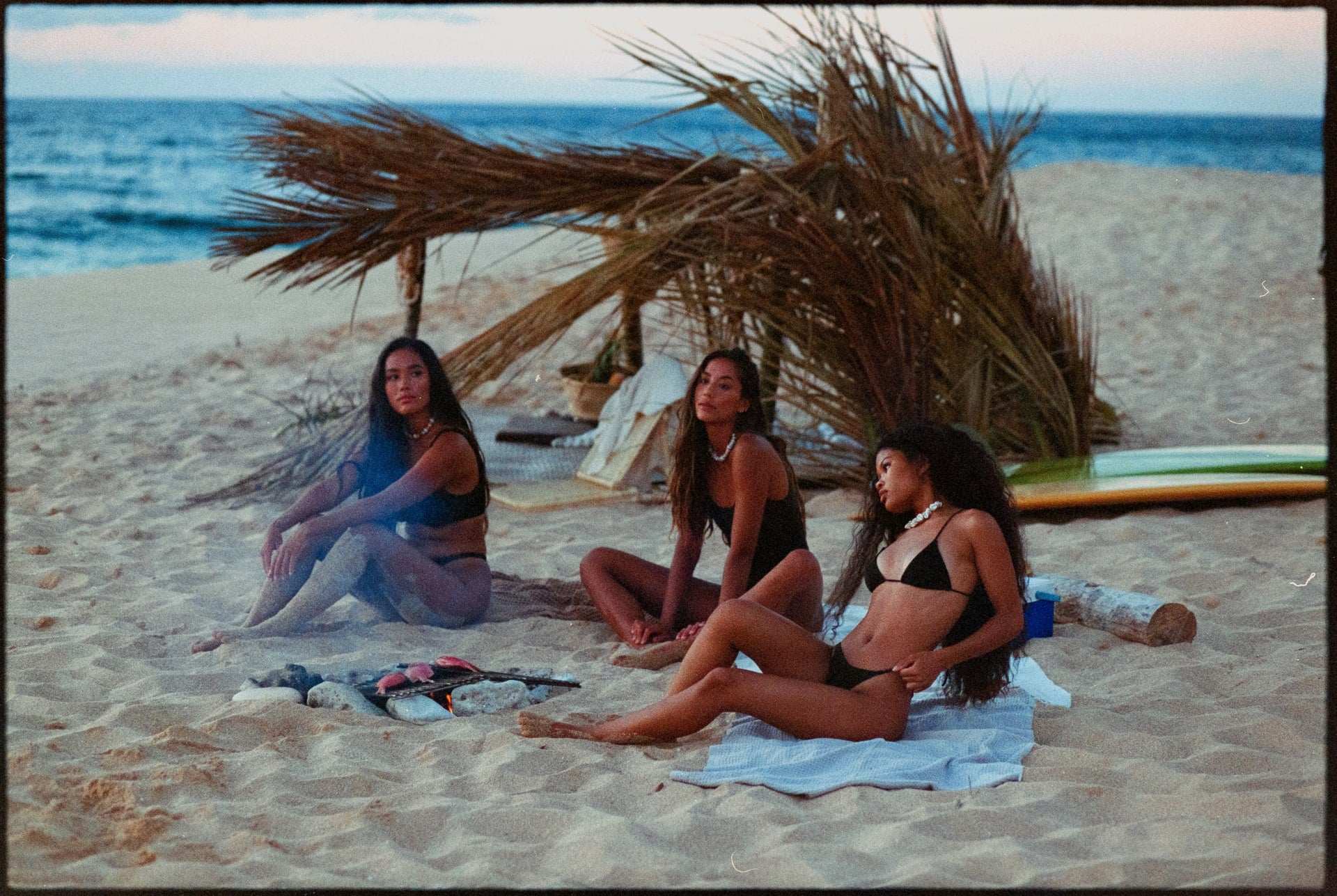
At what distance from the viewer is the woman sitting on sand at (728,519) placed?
11.9 feet

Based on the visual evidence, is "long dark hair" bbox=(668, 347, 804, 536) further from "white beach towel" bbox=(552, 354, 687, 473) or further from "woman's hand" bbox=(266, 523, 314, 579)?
"white beach towel" bbox=(552, 354, 687, 473)

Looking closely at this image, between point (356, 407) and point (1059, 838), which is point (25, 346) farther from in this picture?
point (1059, 838)

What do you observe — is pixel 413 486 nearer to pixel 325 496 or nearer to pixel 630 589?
pixel 325 496

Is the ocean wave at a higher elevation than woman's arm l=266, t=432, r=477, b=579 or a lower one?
higher

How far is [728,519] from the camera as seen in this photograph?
12.5ft

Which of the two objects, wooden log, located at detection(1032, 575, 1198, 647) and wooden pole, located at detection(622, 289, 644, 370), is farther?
wooden pole, located at detection(622, 289, 644, 370)

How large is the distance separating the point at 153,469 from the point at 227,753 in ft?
11.6

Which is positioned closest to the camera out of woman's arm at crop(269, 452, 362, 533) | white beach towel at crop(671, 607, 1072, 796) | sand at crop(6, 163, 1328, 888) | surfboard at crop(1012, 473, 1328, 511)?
sand at crop(6, 163, 1328, 888)

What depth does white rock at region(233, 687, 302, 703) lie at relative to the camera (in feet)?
10.6

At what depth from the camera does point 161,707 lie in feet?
10.4

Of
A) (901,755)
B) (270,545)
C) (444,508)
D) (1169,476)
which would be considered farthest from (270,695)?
(1169,476)

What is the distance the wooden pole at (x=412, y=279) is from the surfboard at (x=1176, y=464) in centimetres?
291

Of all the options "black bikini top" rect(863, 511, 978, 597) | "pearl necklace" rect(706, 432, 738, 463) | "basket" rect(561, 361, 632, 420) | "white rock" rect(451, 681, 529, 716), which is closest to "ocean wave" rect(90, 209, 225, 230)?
"basket" rect(561, 361, 632, 420)

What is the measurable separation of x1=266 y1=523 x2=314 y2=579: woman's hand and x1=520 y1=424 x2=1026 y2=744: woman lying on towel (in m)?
1.11
